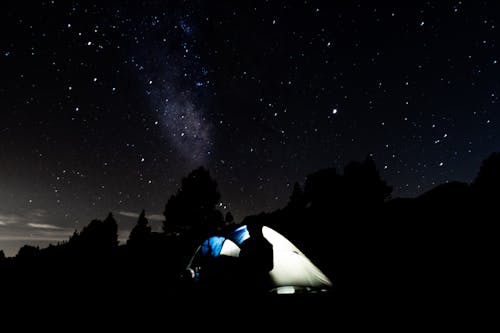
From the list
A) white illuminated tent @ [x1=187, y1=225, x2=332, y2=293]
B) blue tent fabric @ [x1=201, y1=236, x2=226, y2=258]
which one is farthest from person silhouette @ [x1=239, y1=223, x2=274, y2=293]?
blue tent fabric @ [x1=201, y1=236, x2=226, y2=258]

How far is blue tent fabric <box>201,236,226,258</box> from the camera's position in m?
8.75

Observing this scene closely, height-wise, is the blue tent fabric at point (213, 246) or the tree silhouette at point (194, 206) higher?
the tree silhouette at point (194, 206)

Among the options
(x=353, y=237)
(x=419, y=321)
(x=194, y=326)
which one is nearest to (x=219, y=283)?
(x=194, y=326)

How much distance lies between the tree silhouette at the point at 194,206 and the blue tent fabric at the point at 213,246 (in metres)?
25.0

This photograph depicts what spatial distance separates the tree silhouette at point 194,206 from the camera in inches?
1342

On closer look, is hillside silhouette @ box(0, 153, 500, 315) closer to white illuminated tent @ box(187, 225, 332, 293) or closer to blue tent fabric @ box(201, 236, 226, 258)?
blue tent fabric @ box(201, 236, 226, 258)

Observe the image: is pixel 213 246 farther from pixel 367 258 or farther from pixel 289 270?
pixel 367 258

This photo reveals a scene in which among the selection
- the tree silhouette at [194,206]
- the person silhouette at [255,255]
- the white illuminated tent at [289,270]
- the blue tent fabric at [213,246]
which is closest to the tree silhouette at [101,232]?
the tree silhouette at [194,206]

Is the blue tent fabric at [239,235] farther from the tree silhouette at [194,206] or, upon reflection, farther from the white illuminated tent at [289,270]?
the tree silhouette at [194,206]

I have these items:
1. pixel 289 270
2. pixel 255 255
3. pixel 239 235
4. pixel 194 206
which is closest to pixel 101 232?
pixel 194 206

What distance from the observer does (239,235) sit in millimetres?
8750

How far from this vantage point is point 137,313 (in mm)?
6449

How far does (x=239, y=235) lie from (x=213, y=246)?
3.10 feet

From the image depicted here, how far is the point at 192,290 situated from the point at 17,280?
8.77 m
